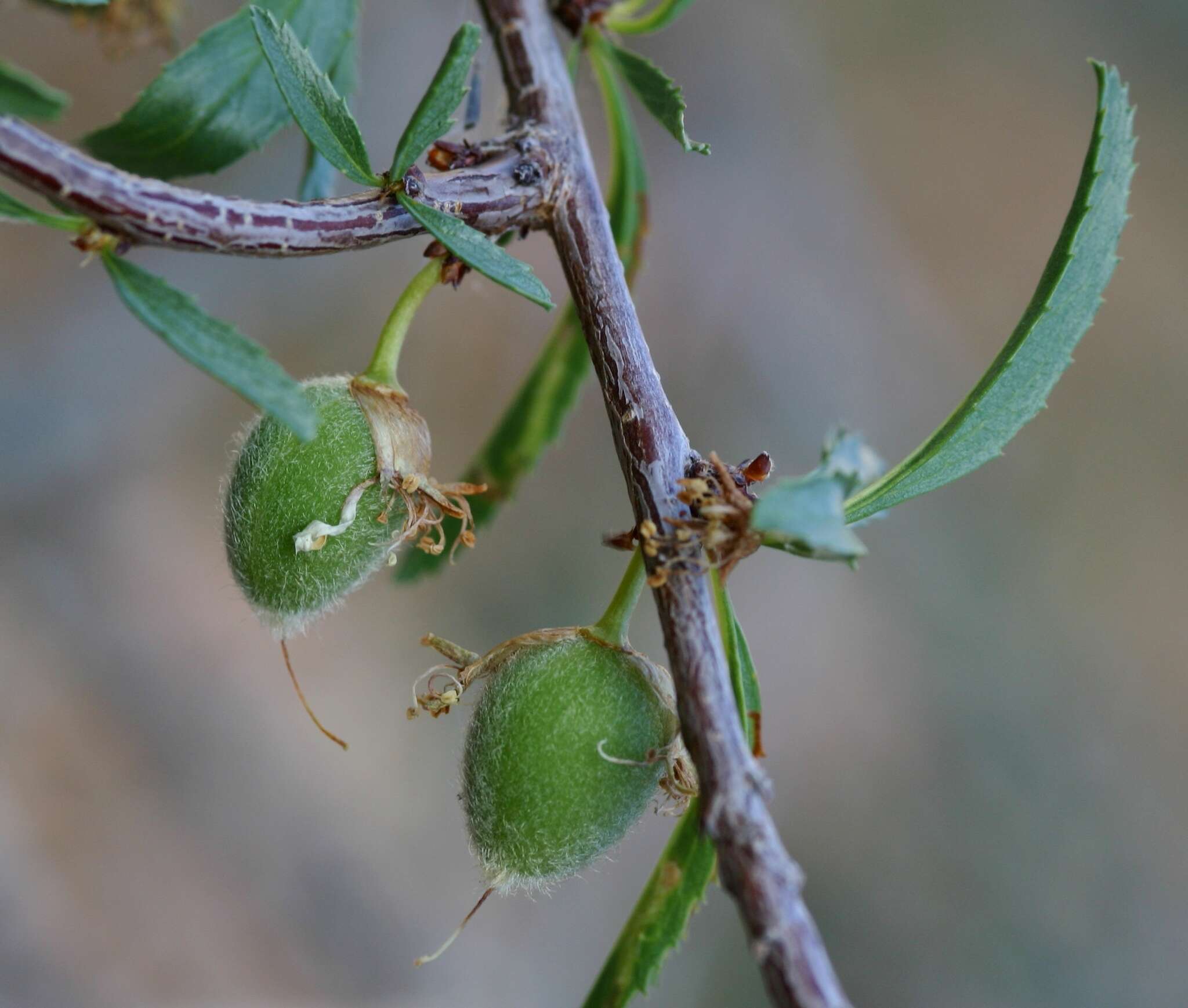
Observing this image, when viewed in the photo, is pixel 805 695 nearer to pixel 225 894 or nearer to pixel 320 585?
pixel 225 894

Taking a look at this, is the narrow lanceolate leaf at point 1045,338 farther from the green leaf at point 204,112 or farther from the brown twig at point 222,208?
the green leaf at point 204,112

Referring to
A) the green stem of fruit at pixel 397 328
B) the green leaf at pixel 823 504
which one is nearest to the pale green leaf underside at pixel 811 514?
the green leaf at pixel 823 504

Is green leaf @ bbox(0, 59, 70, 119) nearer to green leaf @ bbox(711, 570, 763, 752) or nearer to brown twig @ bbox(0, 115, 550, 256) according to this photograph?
brown twig @ bbox(0, 115, 550, 256)

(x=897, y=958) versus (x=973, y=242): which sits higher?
(x=973, y=242)

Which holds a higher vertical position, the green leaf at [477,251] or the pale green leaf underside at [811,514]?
the green leaf at [477,251]

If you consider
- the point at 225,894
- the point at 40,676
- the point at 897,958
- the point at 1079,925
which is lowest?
the point at 225,894

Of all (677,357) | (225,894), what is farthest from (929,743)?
(225,894)
